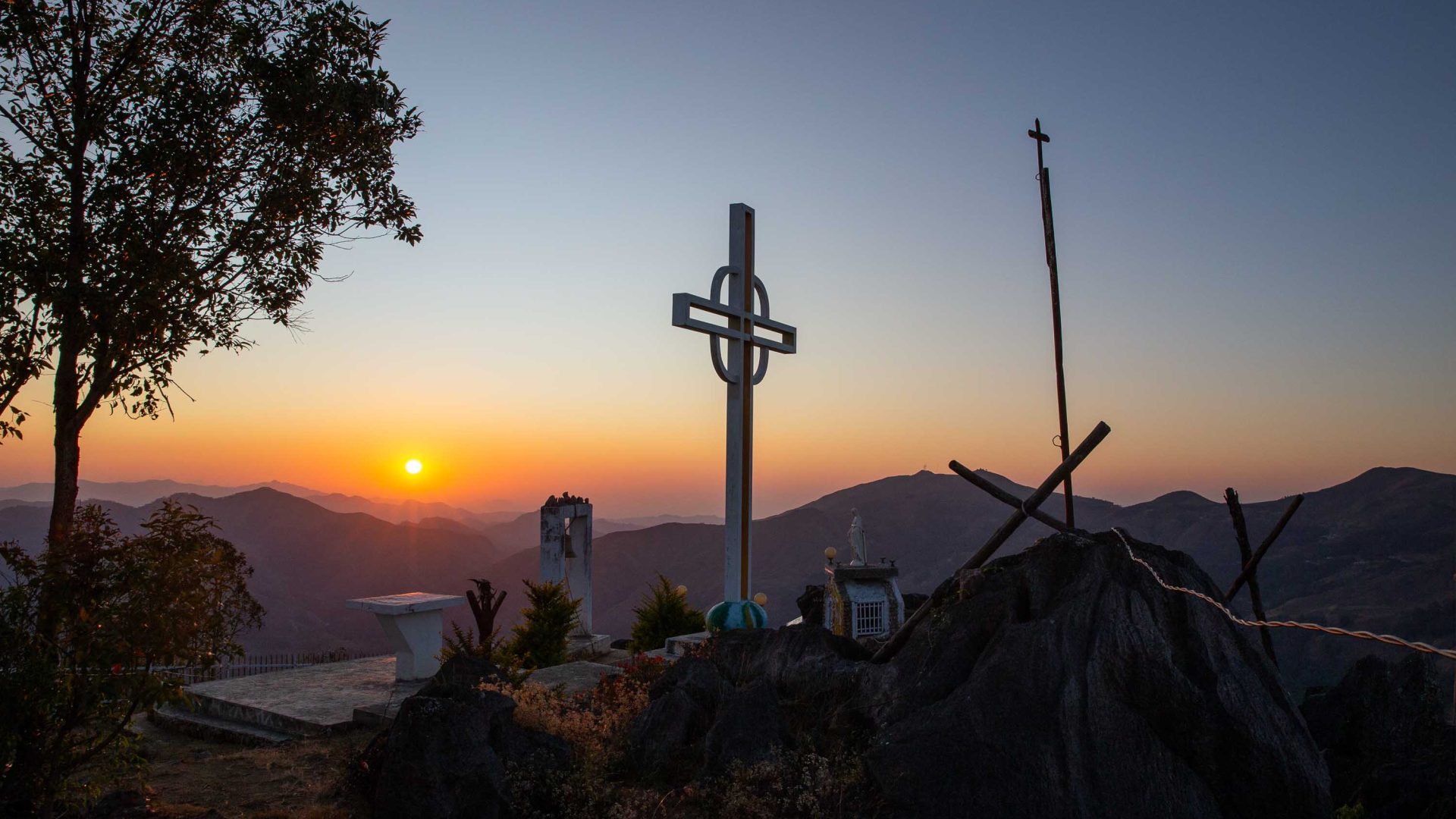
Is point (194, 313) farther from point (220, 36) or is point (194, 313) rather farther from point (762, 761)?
point (762, 761)

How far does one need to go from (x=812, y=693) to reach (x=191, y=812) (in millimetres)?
5629

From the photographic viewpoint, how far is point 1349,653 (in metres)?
50.9

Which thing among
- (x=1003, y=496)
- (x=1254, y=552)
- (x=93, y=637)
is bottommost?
(x=93, y=637)

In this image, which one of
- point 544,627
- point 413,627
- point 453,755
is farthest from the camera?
point 544,627

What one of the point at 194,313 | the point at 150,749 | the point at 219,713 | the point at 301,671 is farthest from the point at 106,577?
the point at 301,671

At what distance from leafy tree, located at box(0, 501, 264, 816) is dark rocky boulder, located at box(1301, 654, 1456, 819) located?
10465 mm

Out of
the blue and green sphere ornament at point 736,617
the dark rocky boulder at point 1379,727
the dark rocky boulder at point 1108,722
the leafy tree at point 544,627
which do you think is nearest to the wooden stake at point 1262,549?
the dark rocky boulder at point 1379,727

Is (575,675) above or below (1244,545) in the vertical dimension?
below

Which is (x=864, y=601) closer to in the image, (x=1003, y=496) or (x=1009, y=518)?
(x=1003, y=496)

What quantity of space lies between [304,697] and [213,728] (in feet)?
4.09

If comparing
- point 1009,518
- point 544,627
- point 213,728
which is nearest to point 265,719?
point 213,728

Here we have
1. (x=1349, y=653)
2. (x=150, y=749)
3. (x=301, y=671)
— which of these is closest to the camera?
(x=150, y=749)

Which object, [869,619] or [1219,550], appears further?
[1219,550]

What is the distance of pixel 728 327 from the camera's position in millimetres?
14945
